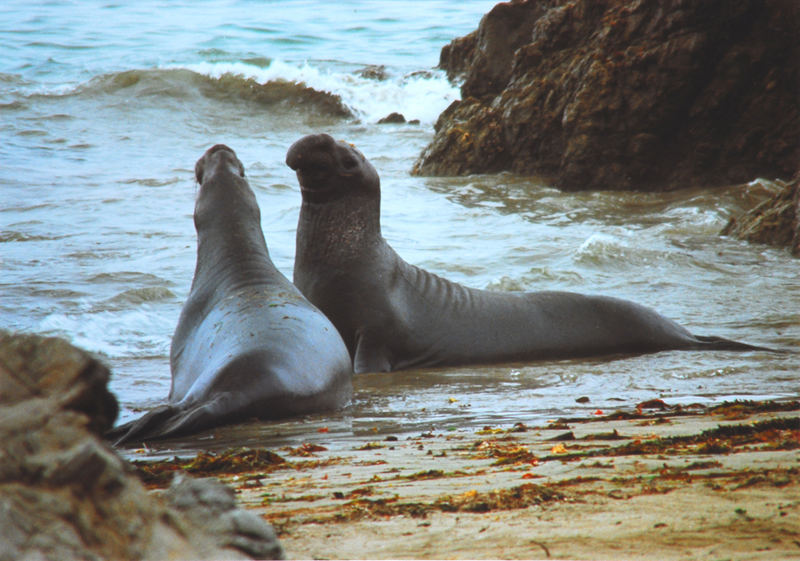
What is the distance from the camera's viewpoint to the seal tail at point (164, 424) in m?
4.09

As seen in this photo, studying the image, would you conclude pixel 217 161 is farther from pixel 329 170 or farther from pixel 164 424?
pixel 164 424

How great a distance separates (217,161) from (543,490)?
4.49 meters

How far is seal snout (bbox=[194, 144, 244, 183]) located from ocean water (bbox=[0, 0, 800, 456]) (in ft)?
4.66

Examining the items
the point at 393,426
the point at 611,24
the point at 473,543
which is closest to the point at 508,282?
the point at 393,426

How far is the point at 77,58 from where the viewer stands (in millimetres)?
29312

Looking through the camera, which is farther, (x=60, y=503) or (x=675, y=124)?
(x=675, y=124)

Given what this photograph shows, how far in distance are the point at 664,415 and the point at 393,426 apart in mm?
1203

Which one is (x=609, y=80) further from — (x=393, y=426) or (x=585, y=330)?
(x=393, y=426)

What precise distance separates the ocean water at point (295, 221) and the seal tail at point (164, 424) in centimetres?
12

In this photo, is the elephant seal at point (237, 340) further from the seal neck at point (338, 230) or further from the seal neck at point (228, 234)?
the seal neck at point (338, 230)

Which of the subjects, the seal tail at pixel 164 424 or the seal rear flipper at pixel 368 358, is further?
the seal rear flipper at pixel 368 358

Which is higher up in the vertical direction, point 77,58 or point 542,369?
point 77,58

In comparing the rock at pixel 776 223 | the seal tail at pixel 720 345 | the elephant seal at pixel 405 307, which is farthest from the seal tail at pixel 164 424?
the rock at pixel 776 223

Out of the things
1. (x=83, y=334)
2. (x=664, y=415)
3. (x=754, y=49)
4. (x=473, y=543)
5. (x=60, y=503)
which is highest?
(x=754, y=49)
